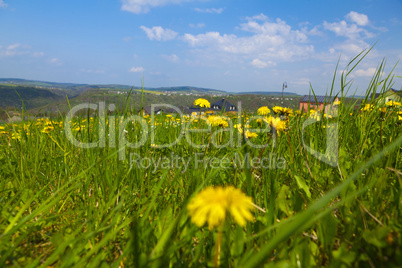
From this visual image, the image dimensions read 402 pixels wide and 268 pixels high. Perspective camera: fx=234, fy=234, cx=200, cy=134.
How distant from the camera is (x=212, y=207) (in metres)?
0.67

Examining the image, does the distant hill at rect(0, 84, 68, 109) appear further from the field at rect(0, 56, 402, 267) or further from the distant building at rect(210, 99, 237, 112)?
the field at rect(0, 56, 402, 267)

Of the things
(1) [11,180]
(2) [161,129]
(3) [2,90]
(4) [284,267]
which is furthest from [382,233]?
(3) [2,90]

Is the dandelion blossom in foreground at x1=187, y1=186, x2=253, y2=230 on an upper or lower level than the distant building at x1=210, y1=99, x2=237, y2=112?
lower

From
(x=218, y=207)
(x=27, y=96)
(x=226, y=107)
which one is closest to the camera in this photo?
(x=218, y=207)

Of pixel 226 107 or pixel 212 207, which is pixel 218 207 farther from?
pixel 226 107

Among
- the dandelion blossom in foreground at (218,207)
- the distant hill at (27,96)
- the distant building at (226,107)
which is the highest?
the distant building at (226,107)

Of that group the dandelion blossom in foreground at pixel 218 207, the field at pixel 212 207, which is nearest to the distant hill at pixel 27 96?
the field at pixel 212 207

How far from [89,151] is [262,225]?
1.47 metres

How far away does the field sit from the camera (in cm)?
81

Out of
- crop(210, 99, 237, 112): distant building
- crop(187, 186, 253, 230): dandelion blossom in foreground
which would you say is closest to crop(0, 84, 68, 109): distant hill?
crop(210, 99, 237, 112): distant building

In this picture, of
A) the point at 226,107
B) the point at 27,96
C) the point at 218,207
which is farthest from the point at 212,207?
the point at 27,96

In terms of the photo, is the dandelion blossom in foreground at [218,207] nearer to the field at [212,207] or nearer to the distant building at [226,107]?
the field at [212,207]

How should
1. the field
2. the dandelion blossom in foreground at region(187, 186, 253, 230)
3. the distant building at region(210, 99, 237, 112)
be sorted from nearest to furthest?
the dandelion blossom in foreground at region(187, 186, 253, 230), the field, the distant building at region(210, 99, 237, 112)

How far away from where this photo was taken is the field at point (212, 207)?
0.81 m
